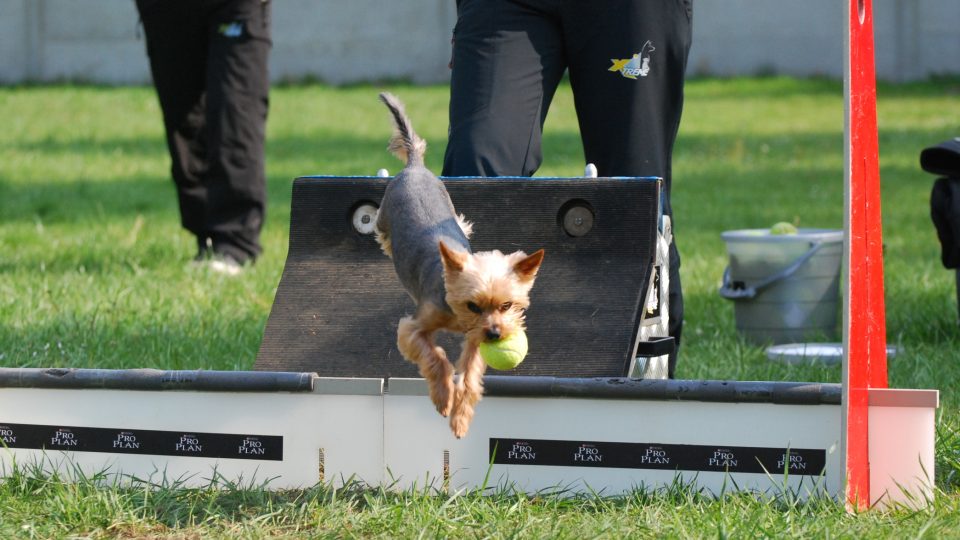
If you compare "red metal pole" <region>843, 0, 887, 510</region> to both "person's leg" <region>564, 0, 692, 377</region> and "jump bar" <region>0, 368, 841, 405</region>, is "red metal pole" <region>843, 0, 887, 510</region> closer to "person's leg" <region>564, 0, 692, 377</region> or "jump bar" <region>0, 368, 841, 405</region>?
"jump bar" <region>0, 368, 841, 405</region>

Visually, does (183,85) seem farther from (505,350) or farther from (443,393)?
(505,350)

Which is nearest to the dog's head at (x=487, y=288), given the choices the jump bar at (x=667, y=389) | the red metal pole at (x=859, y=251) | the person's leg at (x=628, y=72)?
the jump bar at (x=667, y=389)

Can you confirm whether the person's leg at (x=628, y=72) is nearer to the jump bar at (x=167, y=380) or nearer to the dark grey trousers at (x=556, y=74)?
the dark grey trousers at (x=556, y=74)

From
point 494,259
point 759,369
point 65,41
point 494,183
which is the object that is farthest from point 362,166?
point 65,41

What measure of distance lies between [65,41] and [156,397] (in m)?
23.4

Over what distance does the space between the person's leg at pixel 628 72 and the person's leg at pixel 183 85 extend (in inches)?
130

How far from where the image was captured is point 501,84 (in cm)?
359

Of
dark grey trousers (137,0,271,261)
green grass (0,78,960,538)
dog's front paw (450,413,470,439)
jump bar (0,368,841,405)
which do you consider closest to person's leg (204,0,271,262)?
dark grey trousers (137,0,271,261)

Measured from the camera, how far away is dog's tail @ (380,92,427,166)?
2922 mm

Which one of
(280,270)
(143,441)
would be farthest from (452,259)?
(280,270)

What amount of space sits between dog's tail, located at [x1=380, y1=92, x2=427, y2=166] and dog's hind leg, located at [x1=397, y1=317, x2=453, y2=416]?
1.79 feet

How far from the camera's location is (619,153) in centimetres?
370

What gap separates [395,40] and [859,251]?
22823 millimetres

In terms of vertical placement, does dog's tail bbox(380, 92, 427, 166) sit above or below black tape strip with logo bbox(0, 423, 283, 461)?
above
